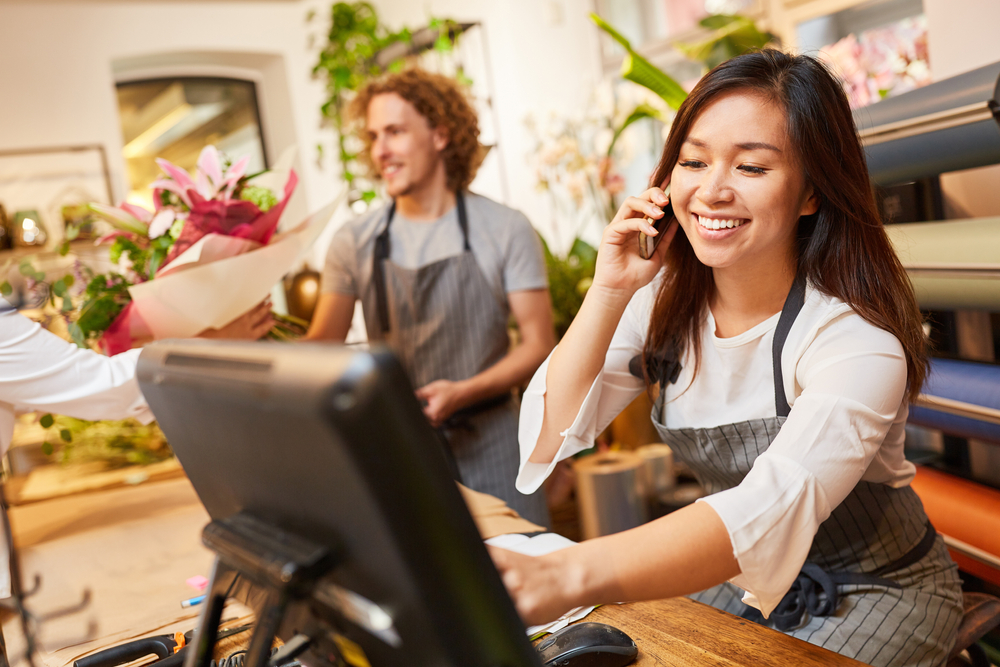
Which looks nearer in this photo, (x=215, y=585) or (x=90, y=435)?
(x=215, y=585)

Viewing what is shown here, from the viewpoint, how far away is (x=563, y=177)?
13.0ft

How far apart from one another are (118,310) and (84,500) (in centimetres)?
76

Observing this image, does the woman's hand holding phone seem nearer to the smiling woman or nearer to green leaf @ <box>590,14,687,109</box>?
the smiling woman

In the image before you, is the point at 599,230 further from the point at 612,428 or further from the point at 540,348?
the point at 540,348

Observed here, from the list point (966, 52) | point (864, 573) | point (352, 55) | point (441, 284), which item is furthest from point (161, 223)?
point (352, 55)

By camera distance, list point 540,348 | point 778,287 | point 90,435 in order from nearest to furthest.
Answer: point 778,287
point 540,348
point 90,435

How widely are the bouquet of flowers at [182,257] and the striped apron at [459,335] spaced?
1.69 feet

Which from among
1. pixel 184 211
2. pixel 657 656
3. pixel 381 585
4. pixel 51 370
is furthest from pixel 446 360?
pixel 381 585

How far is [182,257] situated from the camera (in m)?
1.39

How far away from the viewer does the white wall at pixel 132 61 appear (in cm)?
476

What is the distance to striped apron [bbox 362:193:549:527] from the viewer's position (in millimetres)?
2055

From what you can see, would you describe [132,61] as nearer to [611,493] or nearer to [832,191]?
[611,493]

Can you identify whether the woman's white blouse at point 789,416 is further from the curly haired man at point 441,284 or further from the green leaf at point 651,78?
the green leaf at point 651,78

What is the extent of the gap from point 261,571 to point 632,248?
2.78 feet
